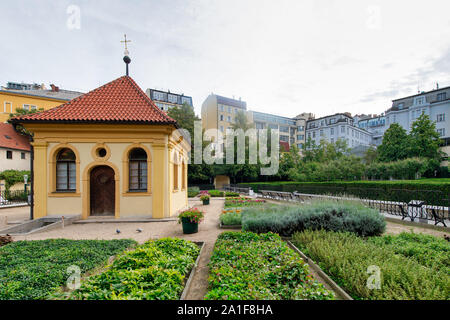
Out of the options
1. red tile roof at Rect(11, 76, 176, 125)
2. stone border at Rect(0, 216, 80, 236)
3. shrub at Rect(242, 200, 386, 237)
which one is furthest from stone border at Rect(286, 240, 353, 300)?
stone border at Rect(0, 216, 80, 236)

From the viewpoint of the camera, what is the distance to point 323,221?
7449 millimetres

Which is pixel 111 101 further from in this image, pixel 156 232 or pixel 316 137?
pixel 316 137

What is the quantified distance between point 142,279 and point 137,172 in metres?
8.32

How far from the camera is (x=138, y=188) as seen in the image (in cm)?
1102

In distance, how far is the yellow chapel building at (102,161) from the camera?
10406 mm

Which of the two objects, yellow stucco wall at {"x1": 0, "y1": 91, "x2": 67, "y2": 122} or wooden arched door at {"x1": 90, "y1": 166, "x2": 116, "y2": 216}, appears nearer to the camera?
wooden arched door at {"x1": 90, "y1": 166, "x2": 116, "y2": 216}

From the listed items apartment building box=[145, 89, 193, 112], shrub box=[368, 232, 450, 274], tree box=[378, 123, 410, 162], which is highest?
apartment building box=[145, 89, 193, 112]

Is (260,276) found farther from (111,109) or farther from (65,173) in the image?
(65,173)

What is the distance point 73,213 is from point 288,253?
1098 centimetres

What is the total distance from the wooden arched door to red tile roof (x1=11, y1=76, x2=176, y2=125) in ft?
9.32

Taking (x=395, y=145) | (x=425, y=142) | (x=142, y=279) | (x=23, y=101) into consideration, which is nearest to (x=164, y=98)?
(x=23, y=101)

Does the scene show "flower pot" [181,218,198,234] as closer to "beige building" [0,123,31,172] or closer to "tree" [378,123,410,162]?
"beige building" [0,123,31,172]

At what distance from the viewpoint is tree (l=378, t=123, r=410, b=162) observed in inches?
1277
